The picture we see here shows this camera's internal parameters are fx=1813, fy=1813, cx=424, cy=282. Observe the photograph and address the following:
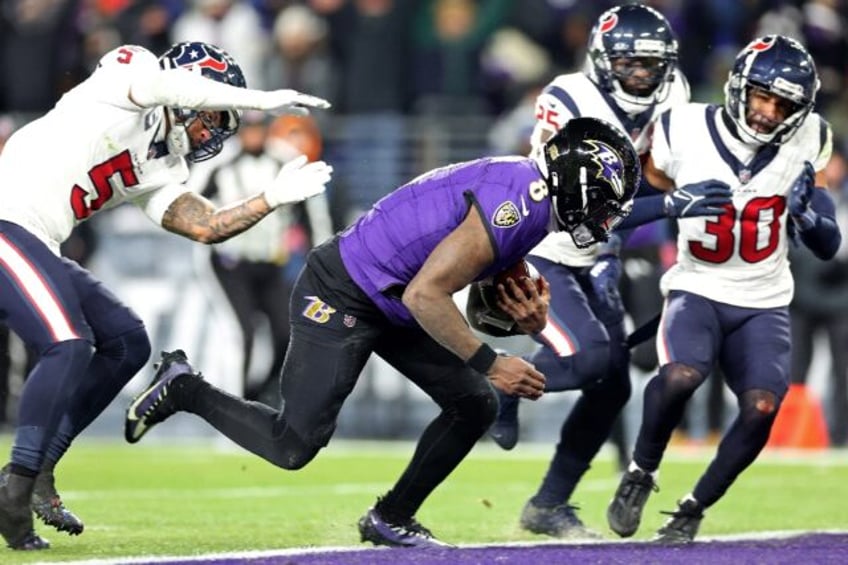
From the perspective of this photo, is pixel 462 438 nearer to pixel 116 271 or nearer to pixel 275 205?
pixel 275 205

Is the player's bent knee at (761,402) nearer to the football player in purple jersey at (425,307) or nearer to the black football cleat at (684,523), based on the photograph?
the black football cleat at (684,523)

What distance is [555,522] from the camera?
7746mm

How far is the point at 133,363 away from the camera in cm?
721

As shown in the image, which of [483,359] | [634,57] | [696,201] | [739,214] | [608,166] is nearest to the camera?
[483,359]

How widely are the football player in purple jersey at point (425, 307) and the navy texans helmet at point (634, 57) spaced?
4.09ft

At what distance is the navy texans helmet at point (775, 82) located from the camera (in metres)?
7.18

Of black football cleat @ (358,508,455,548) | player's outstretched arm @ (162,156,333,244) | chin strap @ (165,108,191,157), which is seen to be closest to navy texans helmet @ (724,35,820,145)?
player's outstretched arm @ (162,156,333,244)

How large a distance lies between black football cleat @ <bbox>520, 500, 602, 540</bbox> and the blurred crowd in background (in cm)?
576

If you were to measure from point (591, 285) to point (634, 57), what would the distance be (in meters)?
1.01

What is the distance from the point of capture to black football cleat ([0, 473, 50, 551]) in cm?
640

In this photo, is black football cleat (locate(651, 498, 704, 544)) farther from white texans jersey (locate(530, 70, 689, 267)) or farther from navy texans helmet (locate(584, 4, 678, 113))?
navy texans helmet (locate(584, 4, 678, 113))

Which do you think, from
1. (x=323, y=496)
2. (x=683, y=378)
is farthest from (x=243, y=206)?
(x=323, y=496)

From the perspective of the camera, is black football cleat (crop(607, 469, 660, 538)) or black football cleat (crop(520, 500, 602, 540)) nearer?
black football cleat (crop(607, 469, 660, 538))

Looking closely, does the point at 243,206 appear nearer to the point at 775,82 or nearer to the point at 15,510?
the point at 15,510
